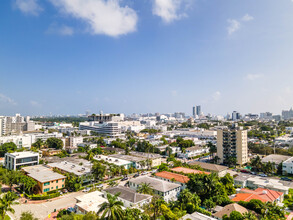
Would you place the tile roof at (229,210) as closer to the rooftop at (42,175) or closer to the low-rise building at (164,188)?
the low-rise building at (164,188)

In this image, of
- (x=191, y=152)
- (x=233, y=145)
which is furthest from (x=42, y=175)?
(x=233, y=145)

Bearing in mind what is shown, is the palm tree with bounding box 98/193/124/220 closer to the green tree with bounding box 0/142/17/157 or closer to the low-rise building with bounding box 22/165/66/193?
the low-rise building with bounding box 22/165/66/193

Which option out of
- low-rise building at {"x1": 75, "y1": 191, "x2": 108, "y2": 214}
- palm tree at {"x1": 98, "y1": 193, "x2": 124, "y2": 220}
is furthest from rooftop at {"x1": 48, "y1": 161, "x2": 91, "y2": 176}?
palm tree at {"x1": 98, "y1": 193, "x2": 124, "y2": 220}

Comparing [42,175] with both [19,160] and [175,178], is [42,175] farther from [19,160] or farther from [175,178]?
[175,178]

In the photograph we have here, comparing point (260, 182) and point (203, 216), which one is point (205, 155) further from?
point (203, 216)

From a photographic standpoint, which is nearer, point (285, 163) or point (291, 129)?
point (285, 163)

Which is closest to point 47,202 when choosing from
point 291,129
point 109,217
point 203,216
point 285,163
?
point 109,217

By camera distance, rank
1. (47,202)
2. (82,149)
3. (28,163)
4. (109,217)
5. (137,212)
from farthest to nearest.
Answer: (82,149) → (28,163) → (47,202) → (137,212) → (109,217)
